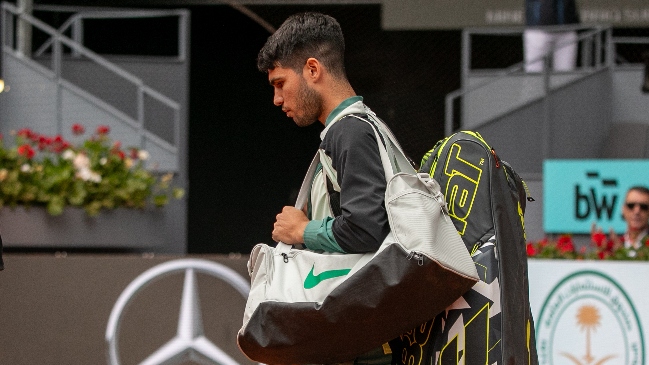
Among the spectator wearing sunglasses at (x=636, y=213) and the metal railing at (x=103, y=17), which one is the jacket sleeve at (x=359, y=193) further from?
the metal railing at (x=103, y=17)

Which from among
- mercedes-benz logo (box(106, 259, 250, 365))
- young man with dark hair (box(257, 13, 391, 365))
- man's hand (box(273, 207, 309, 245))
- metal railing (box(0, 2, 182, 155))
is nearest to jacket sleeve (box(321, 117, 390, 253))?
young man with dark hair (box(257, 13, 391, 365))

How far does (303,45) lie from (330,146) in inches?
11.5

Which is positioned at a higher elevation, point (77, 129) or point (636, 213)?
point (77, 129)

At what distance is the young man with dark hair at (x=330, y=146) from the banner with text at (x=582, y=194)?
3810 mm

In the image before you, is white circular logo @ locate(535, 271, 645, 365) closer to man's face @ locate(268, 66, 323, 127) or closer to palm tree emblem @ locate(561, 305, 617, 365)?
palm tree emblem @ locate(561, 305, 617, 365)

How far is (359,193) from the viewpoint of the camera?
2119mm

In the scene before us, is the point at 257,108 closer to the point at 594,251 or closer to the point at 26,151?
the point at 26,151

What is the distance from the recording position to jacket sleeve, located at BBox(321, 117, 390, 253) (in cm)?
210

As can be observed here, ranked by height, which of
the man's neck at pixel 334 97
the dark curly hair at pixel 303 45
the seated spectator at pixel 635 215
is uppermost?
the dark curly hair at pixel 303 45

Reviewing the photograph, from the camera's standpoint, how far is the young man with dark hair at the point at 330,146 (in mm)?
2117

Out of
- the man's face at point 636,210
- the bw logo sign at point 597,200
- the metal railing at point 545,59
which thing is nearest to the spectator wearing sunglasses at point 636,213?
the man's face at point 636,210

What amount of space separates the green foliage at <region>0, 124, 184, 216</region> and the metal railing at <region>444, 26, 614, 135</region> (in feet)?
6.15

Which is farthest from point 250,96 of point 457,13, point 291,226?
point 291,226

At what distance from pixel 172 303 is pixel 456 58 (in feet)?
8.46
